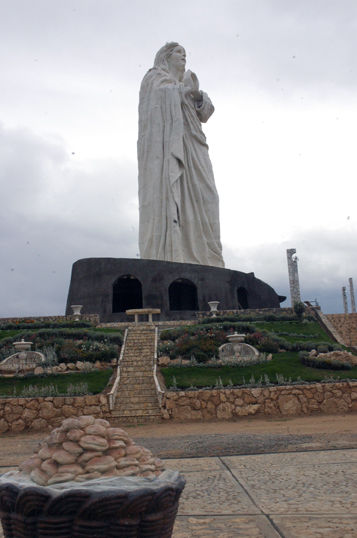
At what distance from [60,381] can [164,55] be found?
23.3 m

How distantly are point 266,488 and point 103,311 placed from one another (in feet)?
59.5

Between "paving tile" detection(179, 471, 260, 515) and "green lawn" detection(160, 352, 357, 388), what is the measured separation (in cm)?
650

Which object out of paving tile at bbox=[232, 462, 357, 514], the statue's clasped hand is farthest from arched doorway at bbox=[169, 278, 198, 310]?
paving tile at bbox=[232, 462, 357, 514]

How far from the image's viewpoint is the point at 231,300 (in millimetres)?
23516

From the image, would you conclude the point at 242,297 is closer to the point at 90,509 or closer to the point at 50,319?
the point at 50,319

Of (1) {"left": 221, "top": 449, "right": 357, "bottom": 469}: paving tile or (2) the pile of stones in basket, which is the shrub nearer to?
(1) {"left": 221, "top": 449, "right": 357, "bottom": 469}: paving tile

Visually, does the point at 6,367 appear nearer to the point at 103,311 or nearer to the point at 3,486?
the point at 103,311

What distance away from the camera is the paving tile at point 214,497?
141 inches

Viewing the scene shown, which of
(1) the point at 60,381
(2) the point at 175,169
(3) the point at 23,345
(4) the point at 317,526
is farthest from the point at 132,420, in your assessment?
(2) the point at 175,169

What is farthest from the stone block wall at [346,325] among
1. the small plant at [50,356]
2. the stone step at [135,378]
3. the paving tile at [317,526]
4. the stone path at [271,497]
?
the paving tile at [317,526]

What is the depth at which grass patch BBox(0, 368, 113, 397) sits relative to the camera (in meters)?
11.2

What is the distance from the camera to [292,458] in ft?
18.3

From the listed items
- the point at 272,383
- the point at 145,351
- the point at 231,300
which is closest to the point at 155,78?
the point at 231,300

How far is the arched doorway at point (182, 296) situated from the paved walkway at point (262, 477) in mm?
15930
